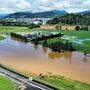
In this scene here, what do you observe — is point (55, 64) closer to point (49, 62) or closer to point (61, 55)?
point (49, 62)

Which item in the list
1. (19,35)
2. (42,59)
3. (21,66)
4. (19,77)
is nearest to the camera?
(19,77)

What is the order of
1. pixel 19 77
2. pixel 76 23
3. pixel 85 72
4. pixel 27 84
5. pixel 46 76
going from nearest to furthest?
pixel 27 84 < pixel 19 77 < pixel 46 76 < pixel 85 72 < pixel 76 23

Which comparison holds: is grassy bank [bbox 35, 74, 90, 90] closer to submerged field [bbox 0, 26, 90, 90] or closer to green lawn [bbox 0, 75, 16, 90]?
submerged field [bbox 0, 26, 90, 90]

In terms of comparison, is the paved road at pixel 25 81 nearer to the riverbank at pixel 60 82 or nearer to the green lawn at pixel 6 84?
the riverbank at pixel 60 82

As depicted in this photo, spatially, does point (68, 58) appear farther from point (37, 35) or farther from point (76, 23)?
point (76, 23)

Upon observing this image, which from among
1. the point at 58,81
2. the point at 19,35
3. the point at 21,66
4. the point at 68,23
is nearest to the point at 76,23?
the point at 68,23

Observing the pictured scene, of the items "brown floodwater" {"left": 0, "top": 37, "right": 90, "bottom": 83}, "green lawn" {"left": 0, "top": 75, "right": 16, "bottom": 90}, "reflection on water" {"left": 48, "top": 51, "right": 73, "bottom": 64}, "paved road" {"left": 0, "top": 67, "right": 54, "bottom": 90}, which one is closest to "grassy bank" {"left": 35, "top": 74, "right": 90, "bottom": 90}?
"paved road" {"left": 0, "top": 67, "right": 54, "bottom": 90}

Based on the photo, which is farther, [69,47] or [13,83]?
[69,47]
